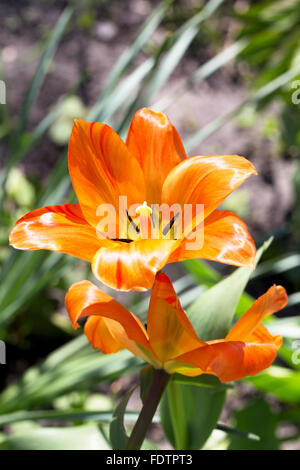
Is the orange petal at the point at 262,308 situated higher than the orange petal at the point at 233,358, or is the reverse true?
the orange petal at the point at 262,308

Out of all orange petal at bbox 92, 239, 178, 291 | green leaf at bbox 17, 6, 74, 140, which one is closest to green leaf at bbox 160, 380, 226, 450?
orange petal at bbox 92, 239, 178, 291

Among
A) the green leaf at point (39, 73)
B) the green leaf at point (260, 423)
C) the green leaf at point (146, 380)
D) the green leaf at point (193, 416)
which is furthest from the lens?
the green leaf at point (39, 73)

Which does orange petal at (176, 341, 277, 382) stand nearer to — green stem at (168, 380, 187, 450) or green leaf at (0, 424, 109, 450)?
green stem at (168, 380, 187, 450)

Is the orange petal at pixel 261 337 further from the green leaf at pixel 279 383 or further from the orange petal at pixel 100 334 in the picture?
the green leaf at pixel 279 383

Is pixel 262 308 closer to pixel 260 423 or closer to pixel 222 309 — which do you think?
pixel 222 309

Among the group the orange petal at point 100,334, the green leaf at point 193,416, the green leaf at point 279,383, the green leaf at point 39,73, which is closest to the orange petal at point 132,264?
the orange petal at point 100,334

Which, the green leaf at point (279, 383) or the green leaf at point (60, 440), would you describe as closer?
the green leaf at point (60, 440)
